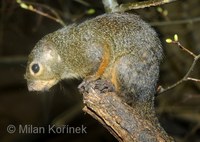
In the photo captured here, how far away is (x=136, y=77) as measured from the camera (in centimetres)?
367

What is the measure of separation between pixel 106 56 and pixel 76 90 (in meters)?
3.48

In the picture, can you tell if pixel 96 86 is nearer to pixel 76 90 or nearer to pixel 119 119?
pixel 119 119

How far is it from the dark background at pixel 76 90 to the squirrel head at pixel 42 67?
826mm

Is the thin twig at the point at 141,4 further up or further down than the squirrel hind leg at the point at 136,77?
further up

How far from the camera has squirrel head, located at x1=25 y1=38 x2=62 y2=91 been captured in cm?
399

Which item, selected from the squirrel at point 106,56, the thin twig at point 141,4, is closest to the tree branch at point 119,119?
the squirrel at point 106,56

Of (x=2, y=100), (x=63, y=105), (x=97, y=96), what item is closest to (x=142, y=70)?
(x=97, y=96)

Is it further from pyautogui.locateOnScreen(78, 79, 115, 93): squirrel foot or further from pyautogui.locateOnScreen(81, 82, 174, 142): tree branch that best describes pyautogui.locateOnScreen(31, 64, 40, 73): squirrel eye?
pyautogui.locateOnScreen(81, 82, 174, 142): tree branch

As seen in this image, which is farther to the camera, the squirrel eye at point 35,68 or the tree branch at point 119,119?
the squirrel eye at point 35,68

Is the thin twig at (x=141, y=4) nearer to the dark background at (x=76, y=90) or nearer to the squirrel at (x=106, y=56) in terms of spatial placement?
the squirrel at (x=106, y=56)

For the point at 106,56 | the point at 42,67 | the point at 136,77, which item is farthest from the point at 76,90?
the point at 136,77

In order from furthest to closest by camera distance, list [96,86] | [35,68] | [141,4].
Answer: [35,68] < [141,4] < [96,86]

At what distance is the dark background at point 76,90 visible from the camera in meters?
5.87

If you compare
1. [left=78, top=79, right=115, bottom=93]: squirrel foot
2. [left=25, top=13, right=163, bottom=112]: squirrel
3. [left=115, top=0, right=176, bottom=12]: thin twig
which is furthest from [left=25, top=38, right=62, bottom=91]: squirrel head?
[left=115, top=0, right=176, bottom=12]: thin twig
